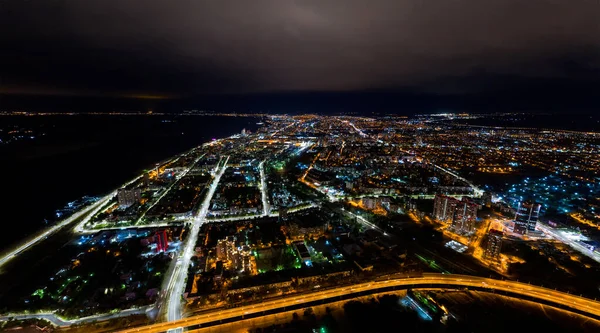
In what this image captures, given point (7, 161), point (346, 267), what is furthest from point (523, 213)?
point (7, 161)

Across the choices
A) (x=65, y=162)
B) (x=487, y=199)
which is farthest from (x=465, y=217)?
(x=65, y=162)

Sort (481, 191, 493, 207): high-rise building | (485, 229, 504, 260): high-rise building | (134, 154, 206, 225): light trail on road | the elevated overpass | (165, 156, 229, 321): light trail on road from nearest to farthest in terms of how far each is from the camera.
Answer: the elevated overpass → (165, 156, 229, 321): light trail on road → (485, 229, 504, 260): high-rise building → (134, 154, 206, 225): light trail on road → (481, 191, 493, 207): high-rise building

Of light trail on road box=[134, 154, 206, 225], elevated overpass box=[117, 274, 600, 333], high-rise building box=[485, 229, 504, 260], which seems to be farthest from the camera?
light trail on road box=[134, 154, 206, 225]

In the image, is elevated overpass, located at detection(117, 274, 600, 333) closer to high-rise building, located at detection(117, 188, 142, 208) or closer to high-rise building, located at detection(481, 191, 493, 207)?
high-rise building, located at detection(481, 191, 493, 207)

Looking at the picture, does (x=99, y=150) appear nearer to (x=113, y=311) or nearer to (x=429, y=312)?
(x=113, y=311)

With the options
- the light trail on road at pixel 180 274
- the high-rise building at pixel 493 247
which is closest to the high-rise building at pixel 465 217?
the high-rise building at pixel 493 247

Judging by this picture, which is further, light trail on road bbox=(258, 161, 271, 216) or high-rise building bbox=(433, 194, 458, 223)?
light trail on road bbox=(258, 161, 271, 216)

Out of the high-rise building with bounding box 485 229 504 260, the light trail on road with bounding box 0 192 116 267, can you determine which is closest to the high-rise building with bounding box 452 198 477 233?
the high-rise building with bounding box 485 229 504 260
